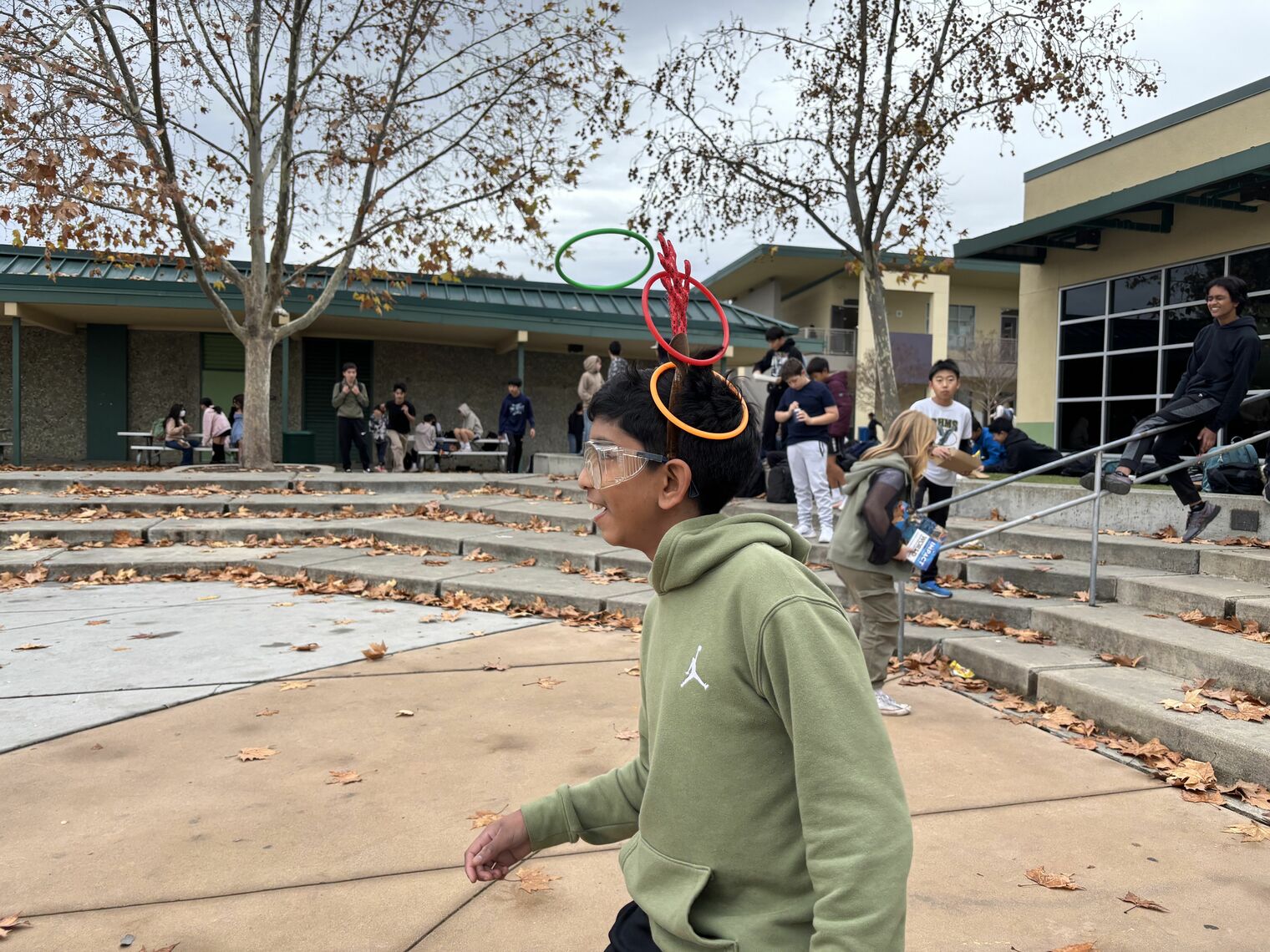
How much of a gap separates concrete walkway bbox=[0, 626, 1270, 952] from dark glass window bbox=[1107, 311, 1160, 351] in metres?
12.0

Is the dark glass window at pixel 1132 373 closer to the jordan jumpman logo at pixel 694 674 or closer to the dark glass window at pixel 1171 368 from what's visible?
the dark glass window at pixel 1171 368

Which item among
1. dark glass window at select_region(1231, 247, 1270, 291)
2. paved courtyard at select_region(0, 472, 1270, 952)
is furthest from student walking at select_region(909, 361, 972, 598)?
dark glass window at select_region(1231, 247, 1270, 291)

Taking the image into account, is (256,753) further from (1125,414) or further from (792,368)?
(1125,414)

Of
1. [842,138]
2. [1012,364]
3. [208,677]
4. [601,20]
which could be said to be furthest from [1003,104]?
[1012,364]

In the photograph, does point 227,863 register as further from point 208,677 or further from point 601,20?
point 601,20

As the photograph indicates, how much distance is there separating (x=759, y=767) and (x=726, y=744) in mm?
60

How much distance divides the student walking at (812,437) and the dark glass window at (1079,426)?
9042 mm

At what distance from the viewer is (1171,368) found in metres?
14.0

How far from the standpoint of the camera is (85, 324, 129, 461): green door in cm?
2077

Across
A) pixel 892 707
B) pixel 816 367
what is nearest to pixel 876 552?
pixel 892 707

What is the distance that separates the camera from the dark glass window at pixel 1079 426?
15430 mm

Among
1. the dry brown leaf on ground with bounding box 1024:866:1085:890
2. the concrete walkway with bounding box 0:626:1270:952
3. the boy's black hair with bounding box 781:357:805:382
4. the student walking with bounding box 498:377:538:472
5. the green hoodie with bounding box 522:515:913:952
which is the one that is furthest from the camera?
the student walking with bounding box 498:377:538:472

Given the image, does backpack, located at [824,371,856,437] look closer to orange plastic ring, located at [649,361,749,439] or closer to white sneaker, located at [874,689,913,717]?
white sneaker, located at [874,689,913,717]

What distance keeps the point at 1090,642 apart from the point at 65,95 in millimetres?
13470
